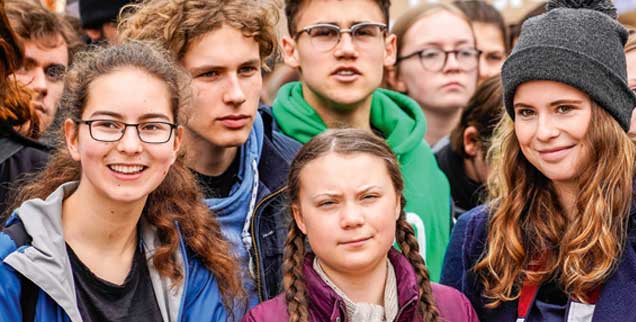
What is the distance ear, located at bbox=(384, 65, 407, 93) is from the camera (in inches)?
255

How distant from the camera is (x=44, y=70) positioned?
5.20 metres

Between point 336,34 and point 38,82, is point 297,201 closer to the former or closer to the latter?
point 336,34

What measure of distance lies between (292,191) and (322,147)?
0.20m

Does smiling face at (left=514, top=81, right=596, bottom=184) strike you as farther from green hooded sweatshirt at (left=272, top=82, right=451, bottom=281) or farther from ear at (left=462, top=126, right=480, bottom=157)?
ear at (left=462, top=126, right=480, bottom=157)

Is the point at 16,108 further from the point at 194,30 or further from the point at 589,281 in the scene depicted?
the point at 589,281

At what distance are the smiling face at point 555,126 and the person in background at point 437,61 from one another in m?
2.15

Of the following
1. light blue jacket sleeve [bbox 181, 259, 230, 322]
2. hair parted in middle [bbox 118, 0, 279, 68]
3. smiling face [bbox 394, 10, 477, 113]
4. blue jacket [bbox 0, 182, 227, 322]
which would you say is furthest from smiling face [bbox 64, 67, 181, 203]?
smiling face [bbox 394, 10, 477, 113]

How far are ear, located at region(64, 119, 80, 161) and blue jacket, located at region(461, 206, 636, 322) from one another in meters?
1.54

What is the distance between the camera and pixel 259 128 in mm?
4703

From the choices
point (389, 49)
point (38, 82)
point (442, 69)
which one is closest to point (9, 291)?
point (38, 82)

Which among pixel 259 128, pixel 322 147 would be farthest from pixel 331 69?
pixel 322 147

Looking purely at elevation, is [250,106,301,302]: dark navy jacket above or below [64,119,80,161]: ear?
below

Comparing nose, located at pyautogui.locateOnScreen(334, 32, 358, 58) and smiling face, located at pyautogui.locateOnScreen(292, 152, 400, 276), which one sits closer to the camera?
smiling face, located at pyautogui.locateOnScreen(292, 152, 400, 276)

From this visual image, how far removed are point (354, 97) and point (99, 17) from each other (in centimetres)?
166
